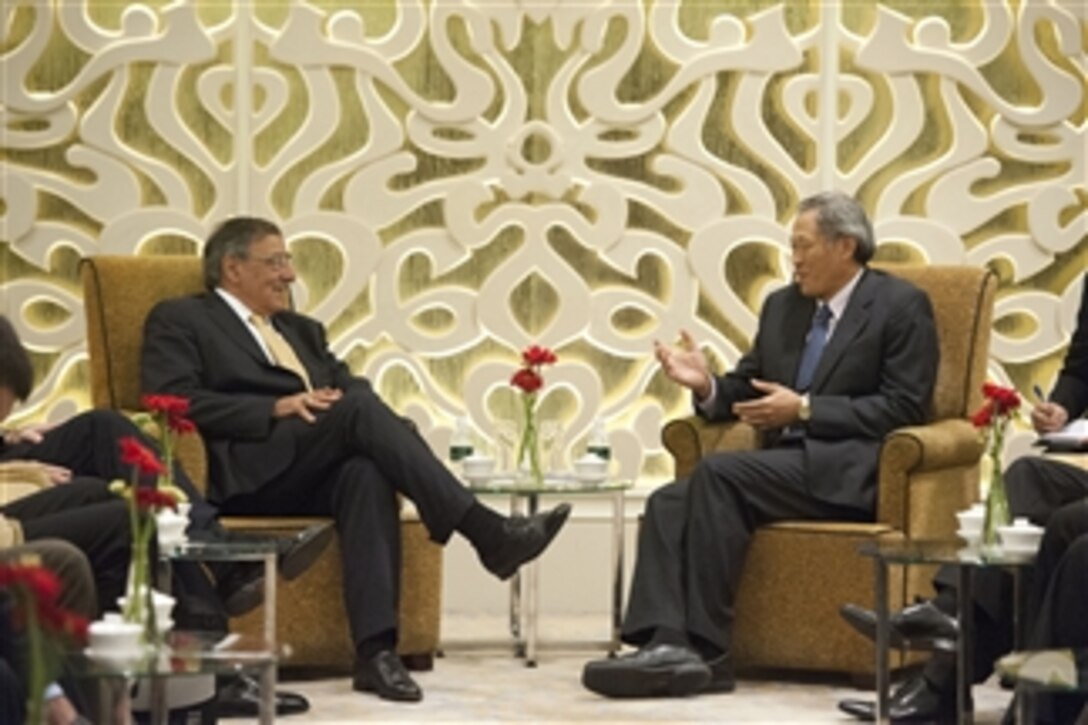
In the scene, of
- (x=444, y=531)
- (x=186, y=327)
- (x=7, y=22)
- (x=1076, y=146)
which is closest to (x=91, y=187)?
(x=7, y=22)

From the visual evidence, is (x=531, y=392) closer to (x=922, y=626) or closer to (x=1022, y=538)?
(x=922, y=626)

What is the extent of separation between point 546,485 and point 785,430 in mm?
687

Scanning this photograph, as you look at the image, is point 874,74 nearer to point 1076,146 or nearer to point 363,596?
point 1076,146

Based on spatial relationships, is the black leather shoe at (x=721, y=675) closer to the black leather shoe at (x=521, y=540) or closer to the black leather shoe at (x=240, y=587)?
the black leather shoe at (x=521, y=540)

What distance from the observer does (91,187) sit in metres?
7.46

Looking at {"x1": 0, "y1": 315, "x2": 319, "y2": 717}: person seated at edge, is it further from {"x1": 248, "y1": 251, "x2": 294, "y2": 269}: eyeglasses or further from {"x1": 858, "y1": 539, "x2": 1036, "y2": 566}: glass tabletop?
{"x1": 858, "y1": 539, "x2": 1036, "y2": 566}: glass tabletop

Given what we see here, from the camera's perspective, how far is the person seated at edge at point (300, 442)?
6.16 metres

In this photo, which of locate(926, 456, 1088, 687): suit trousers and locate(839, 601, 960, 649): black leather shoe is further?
locate(839, 601, 960, 649): black leather shoe

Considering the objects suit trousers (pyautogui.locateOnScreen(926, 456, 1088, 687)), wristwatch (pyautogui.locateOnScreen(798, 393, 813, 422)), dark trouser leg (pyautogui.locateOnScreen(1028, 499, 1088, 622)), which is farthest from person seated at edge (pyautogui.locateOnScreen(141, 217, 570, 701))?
→ dark trouser leg (pyautogui.locateOnScreen(1028, 499, 1088, 622))

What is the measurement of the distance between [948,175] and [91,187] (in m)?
2.72

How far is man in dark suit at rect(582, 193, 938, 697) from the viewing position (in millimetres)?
6203

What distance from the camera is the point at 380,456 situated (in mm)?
6246

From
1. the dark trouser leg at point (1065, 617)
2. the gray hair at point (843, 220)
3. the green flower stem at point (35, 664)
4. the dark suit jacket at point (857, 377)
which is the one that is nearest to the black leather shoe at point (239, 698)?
the dark suit jacket at point (857, 377)

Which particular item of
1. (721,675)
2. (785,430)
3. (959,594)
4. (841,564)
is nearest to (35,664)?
(959,594)
